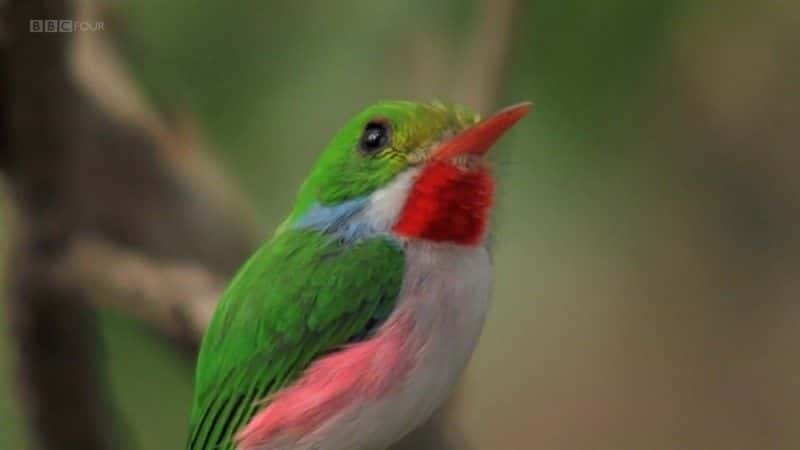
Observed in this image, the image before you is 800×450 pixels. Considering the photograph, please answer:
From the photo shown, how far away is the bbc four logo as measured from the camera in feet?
3.28

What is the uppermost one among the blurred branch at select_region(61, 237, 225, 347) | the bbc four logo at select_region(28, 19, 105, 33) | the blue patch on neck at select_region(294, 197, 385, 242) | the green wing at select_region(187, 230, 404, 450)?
the bbc four logo at select_region(28, 19, 105, 33)

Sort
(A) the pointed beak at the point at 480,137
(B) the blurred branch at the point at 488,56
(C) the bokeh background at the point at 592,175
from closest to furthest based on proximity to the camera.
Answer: (A) the pointed beak at the point at 480,137, (B) the blurred branch at the point at 488,56, (C) the bokeh background at the point at 592,175

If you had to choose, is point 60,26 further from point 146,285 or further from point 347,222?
point 347,222

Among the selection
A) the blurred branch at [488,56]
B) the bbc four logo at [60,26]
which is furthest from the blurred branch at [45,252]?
the blurred branch at [488,56]

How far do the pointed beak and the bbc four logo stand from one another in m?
0.55

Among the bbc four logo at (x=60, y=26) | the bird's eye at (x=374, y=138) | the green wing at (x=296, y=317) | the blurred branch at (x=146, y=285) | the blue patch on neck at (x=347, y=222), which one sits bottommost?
the blurred branch at (x=146, y=285)

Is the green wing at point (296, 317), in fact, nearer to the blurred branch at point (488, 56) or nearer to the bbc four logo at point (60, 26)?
the blurred branch at point (488, 56)

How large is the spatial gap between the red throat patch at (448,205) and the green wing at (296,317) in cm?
2

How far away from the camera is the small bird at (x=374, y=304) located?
0.63 meters

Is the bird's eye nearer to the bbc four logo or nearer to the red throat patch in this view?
the red throat patch

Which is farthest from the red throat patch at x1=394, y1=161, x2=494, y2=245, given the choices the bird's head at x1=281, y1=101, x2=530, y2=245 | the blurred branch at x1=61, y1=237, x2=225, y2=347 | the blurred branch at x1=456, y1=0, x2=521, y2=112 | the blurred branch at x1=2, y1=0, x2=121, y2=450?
the blurred branch at x1=2, y1=0, x2=121, y2=450

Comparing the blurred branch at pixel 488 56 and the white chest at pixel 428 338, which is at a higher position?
the blurred branch at pixel 488 56

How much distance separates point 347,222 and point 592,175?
52cm

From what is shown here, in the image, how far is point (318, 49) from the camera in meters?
1.13
